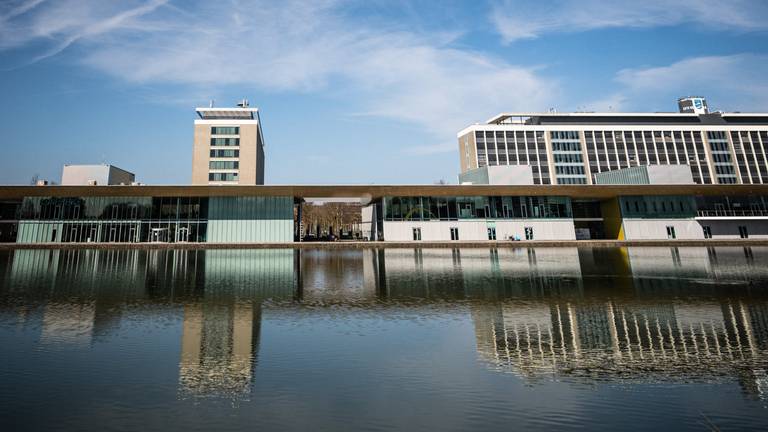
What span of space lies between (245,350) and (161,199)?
169 feet

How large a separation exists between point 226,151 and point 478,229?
49.0 meters

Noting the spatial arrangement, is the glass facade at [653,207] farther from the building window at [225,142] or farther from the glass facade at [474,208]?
the building window at [225,142]

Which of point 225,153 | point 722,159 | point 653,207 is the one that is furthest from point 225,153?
point 722,159

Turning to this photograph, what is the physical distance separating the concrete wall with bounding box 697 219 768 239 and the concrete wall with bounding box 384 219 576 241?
20735 mm

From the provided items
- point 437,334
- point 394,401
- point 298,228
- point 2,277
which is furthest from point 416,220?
point 394,401

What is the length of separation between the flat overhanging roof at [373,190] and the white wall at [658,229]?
4.03 m

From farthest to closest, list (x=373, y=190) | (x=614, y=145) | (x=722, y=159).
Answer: (x=722, y=159)
(x=614, y=145)
(x=373, y=190)

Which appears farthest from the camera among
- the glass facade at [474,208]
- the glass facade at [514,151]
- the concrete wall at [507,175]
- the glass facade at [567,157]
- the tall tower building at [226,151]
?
the glass facade at [567,157]

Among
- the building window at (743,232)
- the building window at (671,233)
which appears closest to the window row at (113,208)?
the building window at (671,233)

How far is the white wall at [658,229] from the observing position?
5544cm

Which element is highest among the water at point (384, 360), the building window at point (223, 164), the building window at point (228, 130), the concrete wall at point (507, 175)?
the building window at point (228, 130)

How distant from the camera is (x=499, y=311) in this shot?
36.2ft

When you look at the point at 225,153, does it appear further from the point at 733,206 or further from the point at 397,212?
the point at 733,206

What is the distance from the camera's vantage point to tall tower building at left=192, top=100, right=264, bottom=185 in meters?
73.4
